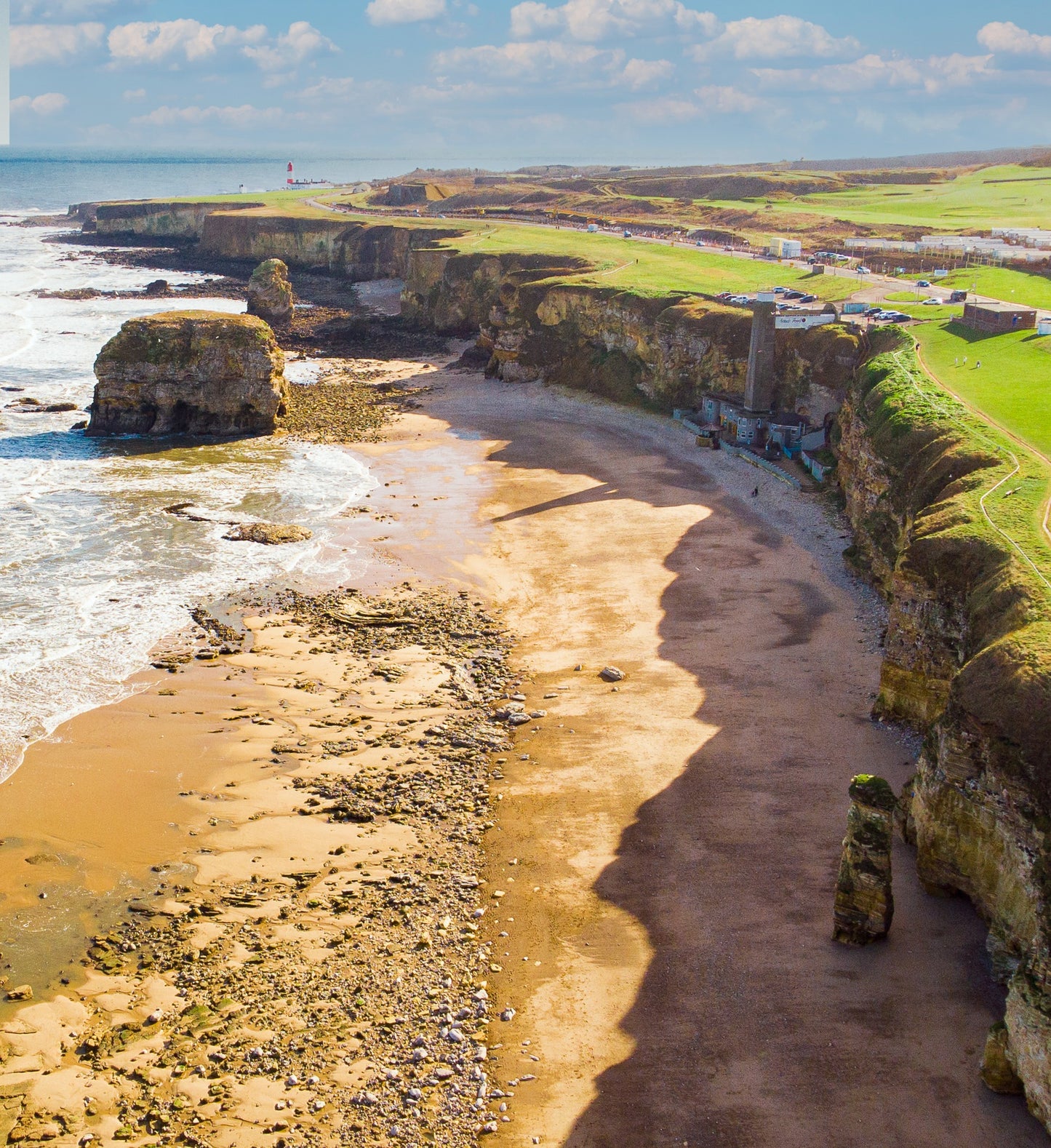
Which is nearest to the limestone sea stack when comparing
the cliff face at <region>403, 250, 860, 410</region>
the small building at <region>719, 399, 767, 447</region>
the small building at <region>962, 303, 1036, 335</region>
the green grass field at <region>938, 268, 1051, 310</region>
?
the cliff face at <region>403, 250, 860, 410</region>

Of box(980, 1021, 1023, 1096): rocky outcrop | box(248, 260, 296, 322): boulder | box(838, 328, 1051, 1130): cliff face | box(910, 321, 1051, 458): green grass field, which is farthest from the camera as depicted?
box(248, 260, 296, 322): boulder

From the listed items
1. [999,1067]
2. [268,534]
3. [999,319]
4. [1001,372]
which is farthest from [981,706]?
[999,319]

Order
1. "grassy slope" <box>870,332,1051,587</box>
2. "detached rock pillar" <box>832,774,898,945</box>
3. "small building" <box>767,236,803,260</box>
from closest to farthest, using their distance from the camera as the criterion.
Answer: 1. "detached rock pillar" <box>832,774,898,945</box>
2. "grassy slope" <box>870,332,1051,587</box>
3. "small building" <box>767,236,803,260</box>

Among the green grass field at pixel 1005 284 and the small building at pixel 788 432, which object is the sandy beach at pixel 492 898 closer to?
the small building at pixel 788 432

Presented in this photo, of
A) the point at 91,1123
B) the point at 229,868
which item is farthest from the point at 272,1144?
the point at 229,868

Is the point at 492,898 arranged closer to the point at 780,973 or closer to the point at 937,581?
the point at 780,973

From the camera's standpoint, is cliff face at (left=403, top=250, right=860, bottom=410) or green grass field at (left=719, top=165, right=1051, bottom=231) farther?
green grass field at (left=719, top=165, right=1051, bottom=231)

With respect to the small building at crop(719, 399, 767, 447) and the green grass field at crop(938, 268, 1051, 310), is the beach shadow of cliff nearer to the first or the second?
the small building at crop(719, 399, 767, 447)
